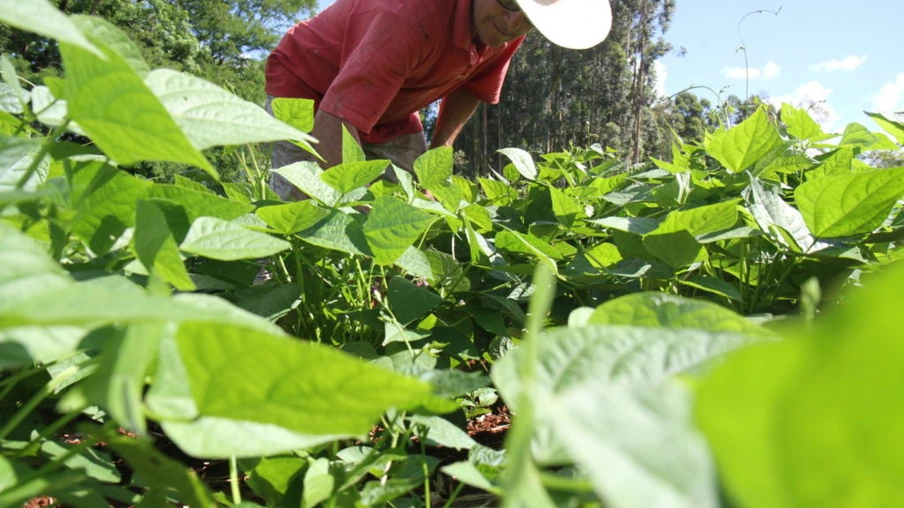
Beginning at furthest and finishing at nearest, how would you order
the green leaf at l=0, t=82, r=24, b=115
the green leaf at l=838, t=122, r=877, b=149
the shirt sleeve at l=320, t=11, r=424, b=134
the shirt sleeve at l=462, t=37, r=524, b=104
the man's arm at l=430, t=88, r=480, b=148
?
the man's arm at l=430, t=88, r=480, b=148, the shirt sleeve at l=462, t=37, r=524, b=104, the shirt sleeve at l=320, t=11, r=424, b=134, the green leaf at l=838, t=122, r=877, b=149, the green leaf at l=0, t=82, r=24, b=115

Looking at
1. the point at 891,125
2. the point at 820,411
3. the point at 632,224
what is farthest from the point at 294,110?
the point at 891,125

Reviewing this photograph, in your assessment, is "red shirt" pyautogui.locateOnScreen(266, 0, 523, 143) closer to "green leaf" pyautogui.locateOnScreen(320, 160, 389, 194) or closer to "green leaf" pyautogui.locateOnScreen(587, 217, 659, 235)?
"green leaf" pyautogui.locateOnScreen(320, 160, 389, 194)

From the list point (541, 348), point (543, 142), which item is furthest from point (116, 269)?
point (543, 142)

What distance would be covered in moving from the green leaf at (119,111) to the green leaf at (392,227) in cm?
20

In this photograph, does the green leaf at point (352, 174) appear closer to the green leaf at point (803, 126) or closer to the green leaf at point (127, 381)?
the green leaf at point (127, 381)

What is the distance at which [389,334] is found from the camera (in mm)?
469

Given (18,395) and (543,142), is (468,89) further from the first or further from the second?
(543,142)

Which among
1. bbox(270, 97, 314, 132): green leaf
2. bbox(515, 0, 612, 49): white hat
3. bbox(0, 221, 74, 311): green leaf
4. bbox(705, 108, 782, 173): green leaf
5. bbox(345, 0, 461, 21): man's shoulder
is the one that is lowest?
bbox(0, 221, 74, 311): green leaf

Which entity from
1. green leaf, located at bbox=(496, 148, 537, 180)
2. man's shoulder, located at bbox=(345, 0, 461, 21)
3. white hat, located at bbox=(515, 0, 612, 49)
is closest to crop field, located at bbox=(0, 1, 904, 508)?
green leaf, located at bbox=(496, 148, 537, 180)

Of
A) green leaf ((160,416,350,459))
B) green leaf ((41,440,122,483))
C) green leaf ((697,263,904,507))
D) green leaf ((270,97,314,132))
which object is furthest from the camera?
green leaf ((270,97,314,132))

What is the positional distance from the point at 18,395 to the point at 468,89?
1899 mm

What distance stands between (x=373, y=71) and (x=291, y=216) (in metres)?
1.07

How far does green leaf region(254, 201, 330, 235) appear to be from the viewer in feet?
1.42

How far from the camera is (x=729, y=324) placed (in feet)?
0.71
